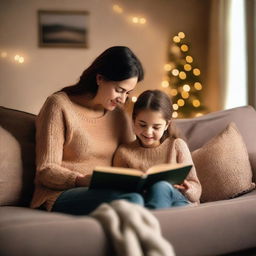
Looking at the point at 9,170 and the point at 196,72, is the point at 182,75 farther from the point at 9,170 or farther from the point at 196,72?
the point at 9,170

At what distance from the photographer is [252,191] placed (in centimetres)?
213

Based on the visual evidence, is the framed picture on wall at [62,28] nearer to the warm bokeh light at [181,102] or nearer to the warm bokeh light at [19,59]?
the warm bokeh light at [19,59]

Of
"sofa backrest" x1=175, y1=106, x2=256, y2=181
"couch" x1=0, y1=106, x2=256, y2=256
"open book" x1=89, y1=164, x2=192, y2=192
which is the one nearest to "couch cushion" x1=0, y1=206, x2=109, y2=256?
"couch" x1=0, y1=106, x2=256, y2=256

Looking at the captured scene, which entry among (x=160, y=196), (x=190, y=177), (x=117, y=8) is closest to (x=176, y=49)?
(x=117, y=8)

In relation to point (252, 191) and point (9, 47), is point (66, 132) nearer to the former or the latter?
point (252, 191)

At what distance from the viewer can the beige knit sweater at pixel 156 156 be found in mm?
2053

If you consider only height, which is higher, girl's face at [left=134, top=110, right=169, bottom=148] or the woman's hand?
girl's face at [left=134, top=110, right=169, bottom=148]

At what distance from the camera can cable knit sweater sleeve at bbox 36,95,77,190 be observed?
6.13 feet

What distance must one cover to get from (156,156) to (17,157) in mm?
620

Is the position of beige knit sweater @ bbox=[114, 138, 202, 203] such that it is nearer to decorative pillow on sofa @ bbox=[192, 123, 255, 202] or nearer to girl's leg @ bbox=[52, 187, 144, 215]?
decorative pillow on sofa @ bbox=[192, 123, 255, 202]

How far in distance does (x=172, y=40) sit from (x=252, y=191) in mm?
3398

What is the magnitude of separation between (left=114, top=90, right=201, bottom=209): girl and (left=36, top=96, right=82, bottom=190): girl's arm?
305mm

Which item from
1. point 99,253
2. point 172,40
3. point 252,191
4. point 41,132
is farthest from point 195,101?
point 99,253

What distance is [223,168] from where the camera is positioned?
212 cm
